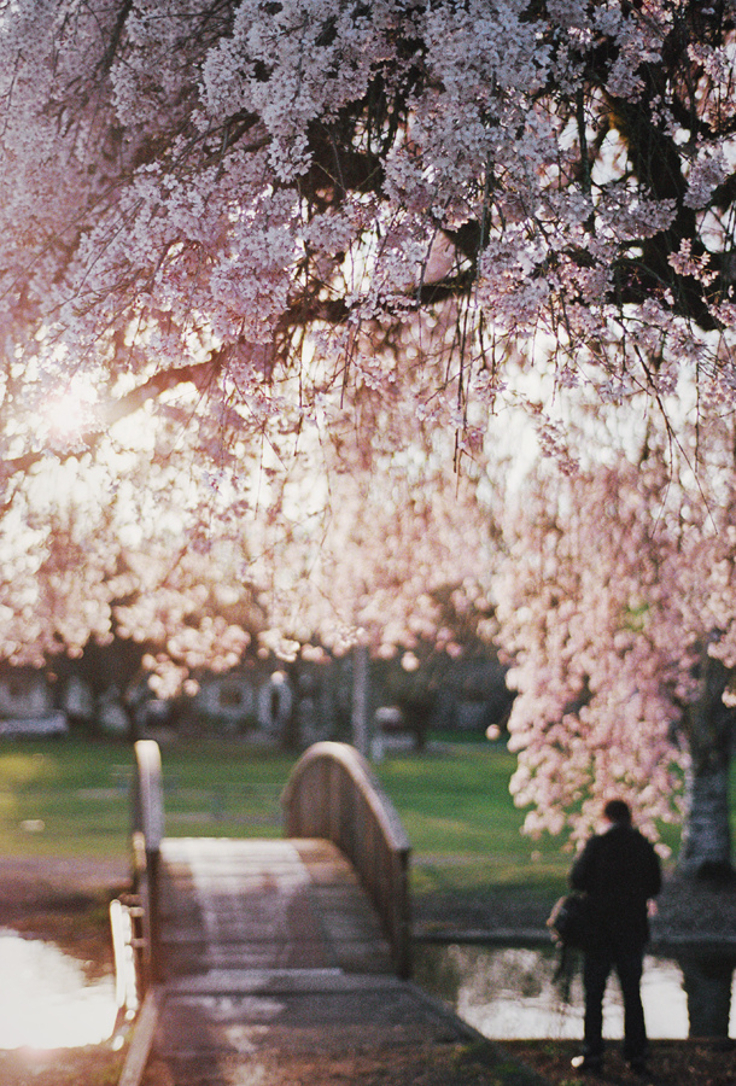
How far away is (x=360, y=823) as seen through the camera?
37.7 feet

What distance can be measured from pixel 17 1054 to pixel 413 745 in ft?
156

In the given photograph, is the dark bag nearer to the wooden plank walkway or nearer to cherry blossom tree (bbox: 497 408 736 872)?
the wooden plank walkway

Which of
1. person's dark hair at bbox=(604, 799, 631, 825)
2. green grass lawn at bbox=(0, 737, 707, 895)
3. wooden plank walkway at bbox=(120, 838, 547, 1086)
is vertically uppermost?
person's dark hair at bbox=(604, 799, 631, 825)

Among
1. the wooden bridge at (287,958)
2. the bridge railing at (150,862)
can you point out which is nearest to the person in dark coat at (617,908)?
the wooden bridge at (287,958)

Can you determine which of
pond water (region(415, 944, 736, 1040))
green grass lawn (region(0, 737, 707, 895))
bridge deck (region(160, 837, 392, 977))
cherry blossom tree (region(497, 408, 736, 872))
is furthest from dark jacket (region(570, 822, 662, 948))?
green grass lawn (region(0, 737, 707, 895))

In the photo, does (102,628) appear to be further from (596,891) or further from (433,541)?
(596,891)

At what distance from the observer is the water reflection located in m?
8.17

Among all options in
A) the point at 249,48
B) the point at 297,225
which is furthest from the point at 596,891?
the point at 249,48

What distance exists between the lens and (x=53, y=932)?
485 inches

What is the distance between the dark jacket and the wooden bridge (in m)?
1.13

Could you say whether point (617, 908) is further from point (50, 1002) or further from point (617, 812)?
point (50, 1002)

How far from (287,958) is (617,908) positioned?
10.6ft

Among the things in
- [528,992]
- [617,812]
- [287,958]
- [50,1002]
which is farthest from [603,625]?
[50,1002]

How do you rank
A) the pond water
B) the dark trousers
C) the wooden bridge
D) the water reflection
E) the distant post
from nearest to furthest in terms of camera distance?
the wooden bridge, the dark trousers, the water reflection, the pond water, the distant post
